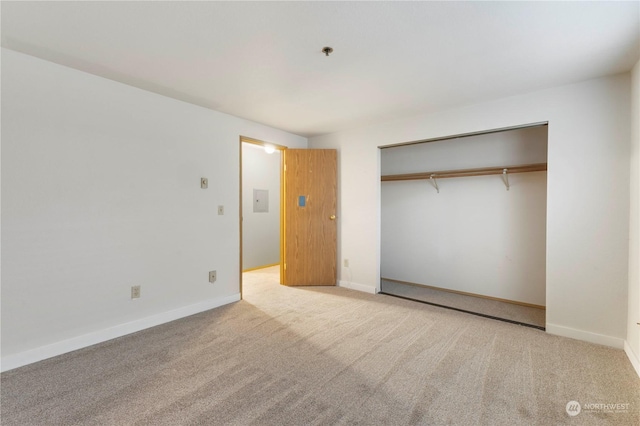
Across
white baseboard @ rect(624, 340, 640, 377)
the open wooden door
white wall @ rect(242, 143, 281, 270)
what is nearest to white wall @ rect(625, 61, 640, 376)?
white baseboard @ rect(624, 340, 640, 377)

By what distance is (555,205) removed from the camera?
275 centimetres

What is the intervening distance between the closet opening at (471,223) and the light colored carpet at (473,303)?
0.01 meters

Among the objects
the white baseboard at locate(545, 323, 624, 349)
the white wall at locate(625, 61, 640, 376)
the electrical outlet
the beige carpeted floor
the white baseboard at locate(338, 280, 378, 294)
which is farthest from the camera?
the white baseboard at locate(338, 280, 378, 294)

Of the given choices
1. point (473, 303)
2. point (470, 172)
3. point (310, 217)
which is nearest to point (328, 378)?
point (473, 303)

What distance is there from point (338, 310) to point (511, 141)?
3.10m

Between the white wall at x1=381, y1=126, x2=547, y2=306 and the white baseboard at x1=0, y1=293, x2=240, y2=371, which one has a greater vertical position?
the white wall at x1=381, y1=126, x2=547, y2=306

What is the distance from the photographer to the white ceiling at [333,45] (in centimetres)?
171

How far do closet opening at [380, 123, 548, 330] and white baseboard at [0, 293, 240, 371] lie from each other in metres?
2.67

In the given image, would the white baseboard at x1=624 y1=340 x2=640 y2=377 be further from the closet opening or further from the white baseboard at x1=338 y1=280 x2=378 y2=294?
the white baseboard at x1=338 y1=280 x2=378 y2=294

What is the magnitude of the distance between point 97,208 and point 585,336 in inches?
183

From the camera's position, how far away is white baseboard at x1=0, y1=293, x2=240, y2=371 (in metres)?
2.16

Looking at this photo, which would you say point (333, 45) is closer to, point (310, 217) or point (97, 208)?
point (97, 208)

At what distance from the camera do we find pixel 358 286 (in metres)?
4.27

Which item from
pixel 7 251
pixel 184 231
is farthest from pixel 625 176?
pixel 7 251
